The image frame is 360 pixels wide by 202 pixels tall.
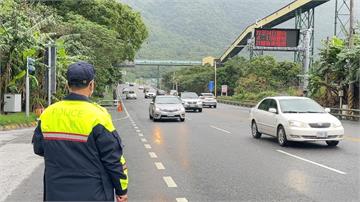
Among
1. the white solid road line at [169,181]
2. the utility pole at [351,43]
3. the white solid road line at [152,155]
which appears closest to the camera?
the white solid road line at [169,181]

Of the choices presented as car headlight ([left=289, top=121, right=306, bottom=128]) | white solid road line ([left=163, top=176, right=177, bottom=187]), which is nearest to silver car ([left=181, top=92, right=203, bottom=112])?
car headlight ([left=289, top=121, right=306, bottom=128])

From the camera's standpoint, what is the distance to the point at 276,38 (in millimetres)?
57219

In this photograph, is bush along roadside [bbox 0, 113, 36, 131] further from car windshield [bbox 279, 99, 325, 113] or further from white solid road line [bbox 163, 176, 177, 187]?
white solid road line [bbox 163, 176, 177, 187]

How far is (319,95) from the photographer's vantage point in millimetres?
38344

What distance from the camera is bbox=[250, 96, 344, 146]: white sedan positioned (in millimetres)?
13828

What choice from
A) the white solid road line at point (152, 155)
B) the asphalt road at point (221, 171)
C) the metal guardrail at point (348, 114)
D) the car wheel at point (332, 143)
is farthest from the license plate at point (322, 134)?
the metal guardrail at point (348, 114)

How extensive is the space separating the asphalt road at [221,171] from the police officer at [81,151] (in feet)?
13.1

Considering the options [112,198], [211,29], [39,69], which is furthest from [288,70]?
[211,29]

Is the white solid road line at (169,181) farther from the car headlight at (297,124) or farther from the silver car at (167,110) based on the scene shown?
the silver car at (167,110)

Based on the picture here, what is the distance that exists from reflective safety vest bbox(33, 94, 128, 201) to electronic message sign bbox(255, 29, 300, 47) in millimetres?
54799

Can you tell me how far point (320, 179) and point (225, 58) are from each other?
92.5 meters

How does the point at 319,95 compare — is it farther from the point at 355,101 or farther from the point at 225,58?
the point at 225,58

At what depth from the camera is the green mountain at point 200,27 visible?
15750cm

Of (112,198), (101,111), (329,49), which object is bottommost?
(112,198)
